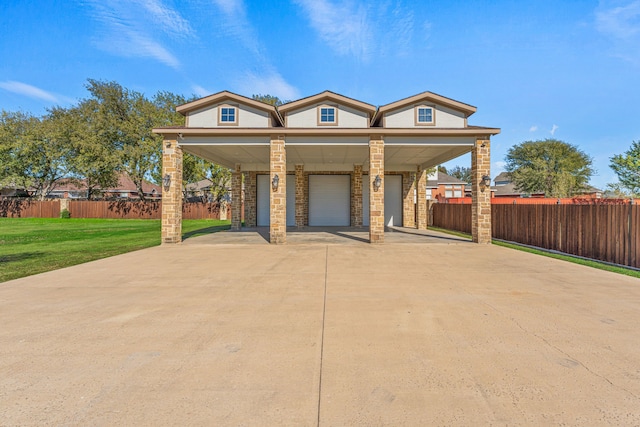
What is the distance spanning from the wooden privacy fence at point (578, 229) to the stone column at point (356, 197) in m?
7.72

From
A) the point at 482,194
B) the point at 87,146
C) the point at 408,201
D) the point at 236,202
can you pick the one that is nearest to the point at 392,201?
the point at 408,201

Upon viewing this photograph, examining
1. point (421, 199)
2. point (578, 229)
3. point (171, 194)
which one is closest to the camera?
point (578, 229)

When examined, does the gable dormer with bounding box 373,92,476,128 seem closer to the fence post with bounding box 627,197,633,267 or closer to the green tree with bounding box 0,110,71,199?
the fence post with bounding box 627,197,633,267

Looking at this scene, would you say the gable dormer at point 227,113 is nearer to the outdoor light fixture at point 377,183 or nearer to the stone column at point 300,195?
the outdoor light fixture at point 377,183

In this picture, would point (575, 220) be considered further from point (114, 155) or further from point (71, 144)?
point (71, 144)

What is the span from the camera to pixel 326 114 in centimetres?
1269

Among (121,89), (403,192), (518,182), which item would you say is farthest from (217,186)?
(518,182)

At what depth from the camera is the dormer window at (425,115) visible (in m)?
12.6

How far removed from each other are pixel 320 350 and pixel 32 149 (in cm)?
3878

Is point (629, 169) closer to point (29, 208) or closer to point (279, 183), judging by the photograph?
point (279, 183)

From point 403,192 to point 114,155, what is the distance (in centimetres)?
2591

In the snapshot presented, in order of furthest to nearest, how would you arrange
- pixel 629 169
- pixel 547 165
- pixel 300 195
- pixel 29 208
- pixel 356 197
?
pixel 547 165, pixel 29 208, pixel 629 169, pixel 356 197, pixel 300 195

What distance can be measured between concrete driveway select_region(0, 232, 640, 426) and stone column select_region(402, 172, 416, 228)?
44.6ft

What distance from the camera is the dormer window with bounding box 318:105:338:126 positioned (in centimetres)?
1266
